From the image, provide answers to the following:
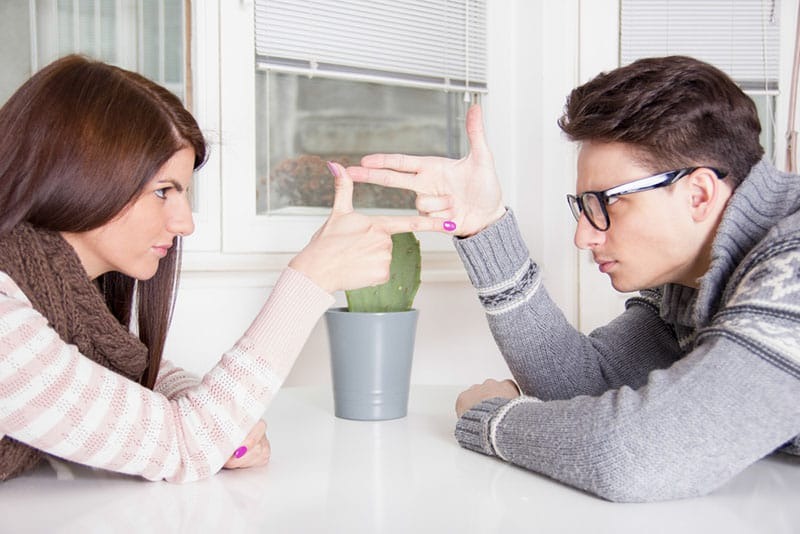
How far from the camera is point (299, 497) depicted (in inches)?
33.1

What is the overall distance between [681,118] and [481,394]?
0.47 meters

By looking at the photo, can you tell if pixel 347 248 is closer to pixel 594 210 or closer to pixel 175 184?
pixel 175 184

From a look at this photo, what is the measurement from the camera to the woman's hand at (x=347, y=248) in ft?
3.26

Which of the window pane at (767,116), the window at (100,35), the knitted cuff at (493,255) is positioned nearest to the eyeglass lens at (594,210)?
the knitted cuff at (493,255)

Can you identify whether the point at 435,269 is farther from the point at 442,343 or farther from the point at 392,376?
the point at 392,376

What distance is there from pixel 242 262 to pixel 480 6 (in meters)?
0.89

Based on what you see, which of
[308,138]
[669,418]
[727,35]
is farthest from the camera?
[727,35]

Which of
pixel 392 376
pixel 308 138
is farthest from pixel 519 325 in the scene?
pixel 308 138

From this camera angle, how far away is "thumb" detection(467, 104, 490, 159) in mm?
1193

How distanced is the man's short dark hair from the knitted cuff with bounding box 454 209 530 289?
216mm

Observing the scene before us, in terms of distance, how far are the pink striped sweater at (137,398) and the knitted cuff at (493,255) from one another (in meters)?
0.30

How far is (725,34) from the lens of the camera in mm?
2008

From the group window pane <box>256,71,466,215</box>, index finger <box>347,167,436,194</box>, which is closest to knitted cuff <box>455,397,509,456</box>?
index finger <box>347,167,436,194</box>

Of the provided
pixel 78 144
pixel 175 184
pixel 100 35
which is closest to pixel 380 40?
pixel 100 35
